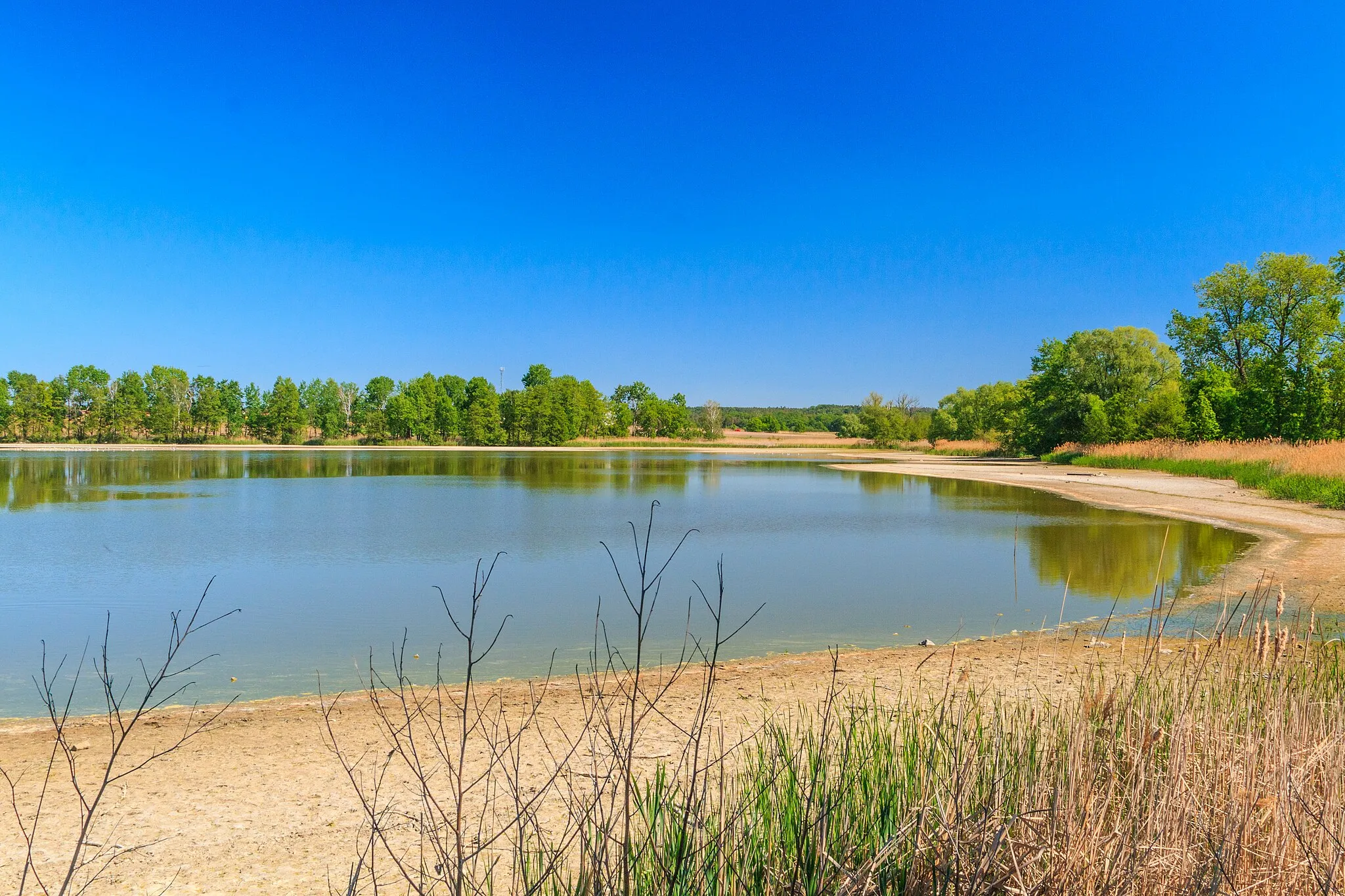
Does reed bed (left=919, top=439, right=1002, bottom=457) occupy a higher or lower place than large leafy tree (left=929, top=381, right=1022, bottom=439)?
lower

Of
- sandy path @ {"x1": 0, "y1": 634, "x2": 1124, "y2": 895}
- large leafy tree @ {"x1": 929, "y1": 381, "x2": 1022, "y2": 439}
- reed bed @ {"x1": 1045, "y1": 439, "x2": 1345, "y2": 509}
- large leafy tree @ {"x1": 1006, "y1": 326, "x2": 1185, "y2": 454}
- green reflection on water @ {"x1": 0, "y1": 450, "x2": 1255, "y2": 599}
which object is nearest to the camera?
sandy path @ {"x1": 0, "y1": 634, "x2": 1124, "y2": 895}

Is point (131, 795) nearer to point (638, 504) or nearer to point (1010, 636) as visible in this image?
point (1010, 636)

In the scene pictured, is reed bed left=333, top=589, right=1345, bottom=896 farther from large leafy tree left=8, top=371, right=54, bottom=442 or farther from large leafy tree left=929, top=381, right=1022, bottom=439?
large leafy tree left=8, top=371, right=54, bottom=442

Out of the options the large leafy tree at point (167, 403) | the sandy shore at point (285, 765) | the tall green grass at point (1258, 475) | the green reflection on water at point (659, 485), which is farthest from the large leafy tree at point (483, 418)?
the sandy shore at point (285, 765)

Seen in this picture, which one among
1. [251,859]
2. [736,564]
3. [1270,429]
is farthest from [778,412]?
[251,859]

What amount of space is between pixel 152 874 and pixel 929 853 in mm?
3496

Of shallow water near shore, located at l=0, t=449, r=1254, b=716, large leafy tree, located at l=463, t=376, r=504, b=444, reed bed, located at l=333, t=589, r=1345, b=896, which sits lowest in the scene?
shallow water near shore, located at l=0, t=449, r=1254, b=716

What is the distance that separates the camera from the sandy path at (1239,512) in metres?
11.5

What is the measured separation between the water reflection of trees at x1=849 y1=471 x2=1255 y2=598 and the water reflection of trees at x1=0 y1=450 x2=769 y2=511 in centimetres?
1456

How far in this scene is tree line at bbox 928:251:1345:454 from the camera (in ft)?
130

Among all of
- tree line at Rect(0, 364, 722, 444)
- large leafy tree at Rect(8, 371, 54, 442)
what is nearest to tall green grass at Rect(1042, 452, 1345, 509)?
tree line at Rect(0, 364, 722, 444)

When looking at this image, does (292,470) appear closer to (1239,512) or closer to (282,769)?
(1239,512)

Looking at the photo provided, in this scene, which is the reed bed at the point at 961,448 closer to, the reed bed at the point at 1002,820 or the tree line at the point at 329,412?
the tree line at the point at 329,412

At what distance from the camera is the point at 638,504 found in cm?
2575
